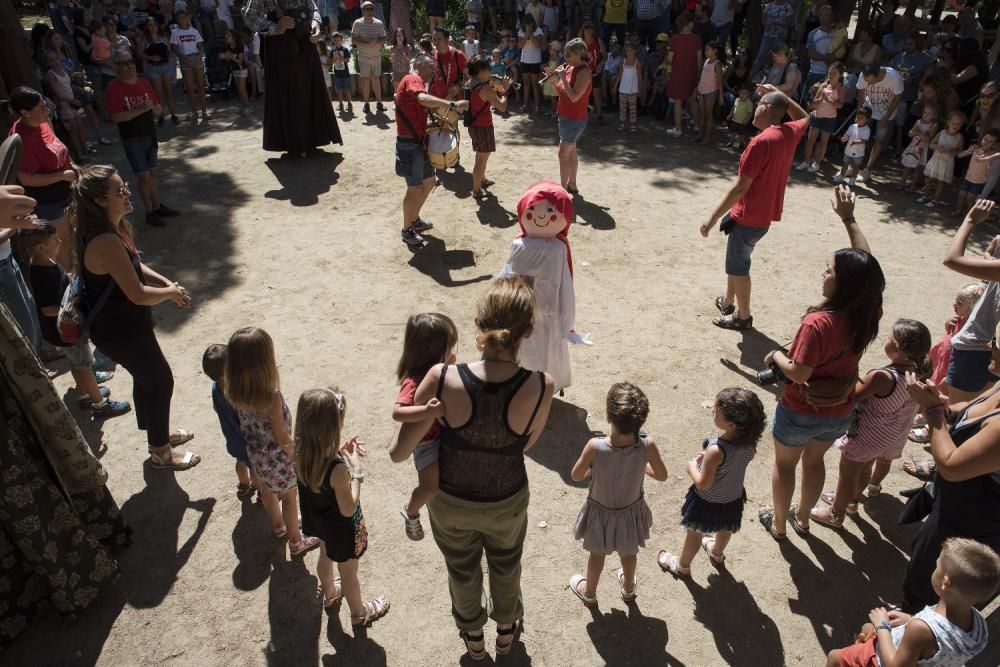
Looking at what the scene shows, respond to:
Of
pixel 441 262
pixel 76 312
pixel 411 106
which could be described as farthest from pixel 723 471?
pixel 411 106

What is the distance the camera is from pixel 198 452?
185 inches

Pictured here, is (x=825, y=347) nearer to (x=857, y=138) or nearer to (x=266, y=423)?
(x=266, y=423)

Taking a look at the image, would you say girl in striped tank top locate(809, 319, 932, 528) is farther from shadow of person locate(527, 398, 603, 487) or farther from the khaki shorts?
the khaki shorts

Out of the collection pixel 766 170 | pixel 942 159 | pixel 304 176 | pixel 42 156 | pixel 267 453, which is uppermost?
pixel 766 170

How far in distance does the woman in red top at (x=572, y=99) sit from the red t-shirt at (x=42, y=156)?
5.23 m

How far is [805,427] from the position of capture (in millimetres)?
3666

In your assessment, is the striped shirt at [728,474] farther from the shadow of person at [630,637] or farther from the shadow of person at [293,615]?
the shadow of person at [293,615]

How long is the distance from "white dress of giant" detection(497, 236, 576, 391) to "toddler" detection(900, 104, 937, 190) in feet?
23.1

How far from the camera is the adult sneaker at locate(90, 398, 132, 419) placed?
16.4ft

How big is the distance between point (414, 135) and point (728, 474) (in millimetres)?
5238

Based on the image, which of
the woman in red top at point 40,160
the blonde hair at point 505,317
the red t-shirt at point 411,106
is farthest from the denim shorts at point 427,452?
the red t-shirt at point 411,106

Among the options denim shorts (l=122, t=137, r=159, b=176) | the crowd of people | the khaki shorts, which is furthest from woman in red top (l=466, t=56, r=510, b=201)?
the khaki shorts

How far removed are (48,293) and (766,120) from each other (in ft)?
17.8

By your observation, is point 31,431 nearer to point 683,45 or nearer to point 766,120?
point 766,120
